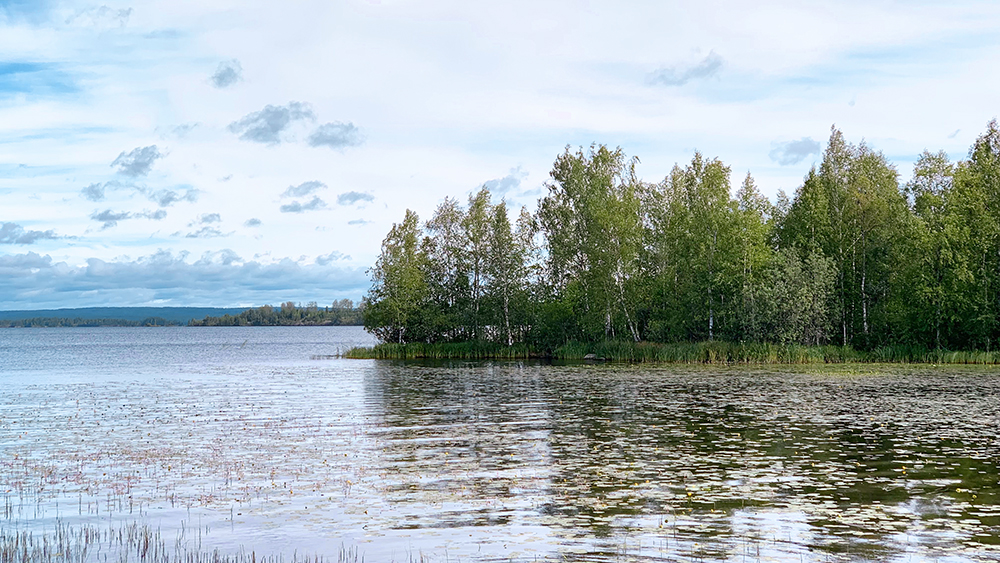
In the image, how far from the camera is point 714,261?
230 feet

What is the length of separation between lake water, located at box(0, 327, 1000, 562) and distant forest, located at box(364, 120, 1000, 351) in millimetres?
25502

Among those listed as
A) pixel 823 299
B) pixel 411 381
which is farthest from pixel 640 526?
pixel 823 299

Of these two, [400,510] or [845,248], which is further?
[845,248]

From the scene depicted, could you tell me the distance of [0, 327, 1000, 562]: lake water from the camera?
45.6 ft

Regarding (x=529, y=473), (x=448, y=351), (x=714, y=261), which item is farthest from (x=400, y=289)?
(x=529, y=473)

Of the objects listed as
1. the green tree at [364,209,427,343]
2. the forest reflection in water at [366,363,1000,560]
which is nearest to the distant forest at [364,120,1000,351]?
the green tree at [364,209,427,343]

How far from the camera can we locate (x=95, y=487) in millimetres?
18938

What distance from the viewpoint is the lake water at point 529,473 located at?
45.6 ft

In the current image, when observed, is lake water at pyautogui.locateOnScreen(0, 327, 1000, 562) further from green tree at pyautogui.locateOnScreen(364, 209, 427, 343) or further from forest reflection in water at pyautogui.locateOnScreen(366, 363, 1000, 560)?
green tree at pyautogui.locateOnScreen(364, 209, 427, 343)

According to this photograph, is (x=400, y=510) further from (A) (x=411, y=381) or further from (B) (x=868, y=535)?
(A) (x=411, y=381)

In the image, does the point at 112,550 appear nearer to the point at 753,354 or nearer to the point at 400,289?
the point at 753,354

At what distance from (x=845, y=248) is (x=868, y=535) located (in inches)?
2429

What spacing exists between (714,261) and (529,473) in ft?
176

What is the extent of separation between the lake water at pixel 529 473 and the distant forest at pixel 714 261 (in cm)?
2550
